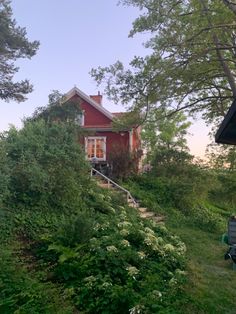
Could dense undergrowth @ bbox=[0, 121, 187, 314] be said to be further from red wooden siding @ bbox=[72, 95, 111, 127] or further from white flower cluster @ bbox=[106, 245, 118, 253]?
red wooden siding @ bbox=[72, 95, 111, 127]

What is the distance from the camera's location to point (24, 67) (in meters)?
20.5

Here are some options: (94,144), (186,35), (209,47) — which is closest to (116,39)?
(186,35)

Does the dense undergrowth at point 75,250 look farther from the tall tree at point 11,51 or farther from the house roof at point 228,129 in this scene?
the tall tree at point 11,51

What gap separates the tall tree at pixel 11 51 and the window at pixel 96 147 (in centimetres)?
619

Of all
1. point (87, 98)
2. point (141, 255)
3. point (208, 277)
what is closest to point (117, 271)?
point (141, 255)

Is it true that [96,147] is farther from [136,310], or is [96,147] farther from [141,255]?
[136,310]

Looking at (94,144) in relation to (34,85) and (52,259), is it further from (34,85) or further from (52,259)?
(52,259)

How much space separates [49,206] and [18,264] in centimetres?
338

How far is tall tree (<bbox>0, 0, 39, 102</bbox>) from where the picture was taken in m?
19.9

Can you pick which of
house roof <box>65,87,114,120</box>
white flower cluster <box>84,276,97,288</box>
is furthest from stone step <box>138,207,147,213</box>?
house roof <box>65,87,114,120</box>

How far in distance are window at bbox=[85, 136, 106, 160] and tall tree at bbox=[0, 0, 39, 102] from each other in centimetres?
619

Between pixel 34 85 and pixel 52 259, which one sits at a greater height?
pixel 34 85

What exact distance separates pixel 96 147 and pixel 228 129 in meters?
20.1

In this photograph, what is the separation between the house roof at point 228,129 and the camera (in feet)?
16.4
